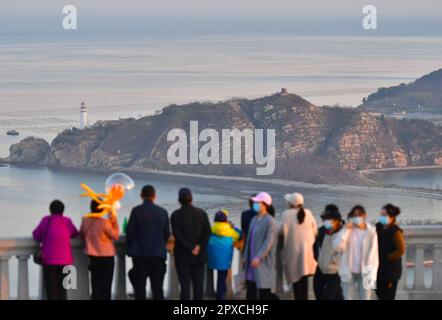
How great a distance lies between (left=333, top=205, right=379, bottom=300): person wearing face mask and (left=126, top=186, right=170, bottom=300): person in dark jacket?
200 cm

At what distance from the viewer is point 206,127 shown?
599 ft

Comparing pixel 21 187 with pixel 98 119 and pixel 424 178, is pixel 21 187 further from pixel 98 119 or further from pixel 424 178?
pixel 424 178

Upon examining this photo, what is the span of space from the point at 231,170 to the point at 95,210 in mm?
155731

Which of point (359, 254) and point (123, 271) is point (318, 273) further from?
point (123, 271)

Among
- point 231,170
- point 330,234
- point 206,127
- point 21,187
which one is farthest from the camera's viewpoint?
point 206,127

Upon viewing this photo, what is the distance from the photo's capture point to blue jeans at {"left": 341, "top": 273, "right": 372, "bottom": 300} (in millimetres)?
14656

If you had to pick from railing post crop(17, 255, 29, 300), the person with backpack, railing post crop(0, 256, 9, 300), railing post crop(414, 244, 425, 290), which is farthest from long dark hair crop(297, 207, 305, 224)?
railing post crop(0, 256, 9, 300)

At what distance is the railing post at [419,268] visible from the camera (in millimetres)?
15586

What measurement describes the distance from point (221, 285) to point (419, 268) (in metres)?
2.56

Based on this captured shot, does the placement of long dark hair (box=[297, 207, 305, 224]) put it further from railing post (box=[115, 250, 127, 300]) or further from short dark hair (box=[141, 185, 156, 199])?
railing post (box=[115, 250, 127, 300])

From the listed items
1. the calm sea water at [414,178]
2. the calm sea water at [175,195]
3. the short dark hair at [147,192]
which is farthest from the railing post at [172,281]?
the calm sea water at [414,178]

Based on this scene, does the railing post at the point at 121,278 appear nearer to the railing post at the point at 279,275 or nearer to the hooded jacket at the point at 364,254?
the railing post at the point at 279,275

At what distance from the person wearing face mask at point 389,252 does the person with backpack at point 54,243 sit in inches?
142
